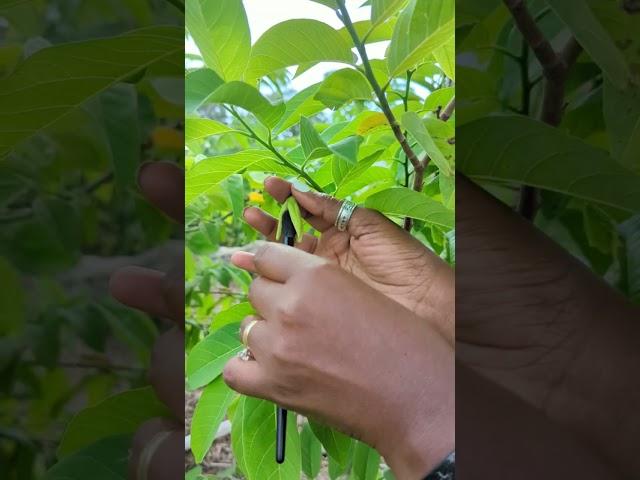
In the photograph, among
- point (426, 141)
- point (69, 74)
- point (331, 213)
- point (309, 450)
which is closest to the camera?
point (69, 74)

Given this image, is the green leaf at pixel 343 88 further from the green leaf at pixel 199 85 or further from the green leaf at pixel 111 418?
the green leaf at pixel 111 418

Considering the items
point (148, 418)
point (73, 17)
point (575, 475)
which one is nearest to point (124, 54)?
point (73, 17)

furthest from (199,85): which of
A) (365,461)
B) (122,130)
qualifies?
(365,461)

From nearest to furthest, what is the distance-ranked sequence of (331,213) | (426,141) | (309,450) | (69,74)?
(69,74)
(426,141)
(331,213)
(309,450)

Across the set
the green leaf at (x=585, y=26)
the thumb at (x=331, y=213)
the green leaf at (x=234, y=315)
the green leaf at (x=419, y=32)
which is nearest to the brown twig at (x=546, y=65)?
the green leaf at (x=585, y=26)

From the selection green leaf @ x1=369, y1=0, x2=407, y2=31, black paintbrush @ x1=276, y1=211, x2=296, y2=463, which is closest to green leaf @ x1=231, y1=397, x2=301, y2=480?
black paintbrush @ x1=276, y1=211, x2=296, y2=463

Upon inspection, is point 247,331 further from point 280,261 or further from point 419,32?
point 419,32

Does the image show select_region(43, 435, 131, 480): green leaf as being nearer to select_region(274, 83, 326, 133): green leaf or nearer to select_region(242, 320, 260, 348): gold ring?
select_region(242, 320, 260, 348): gold ring
